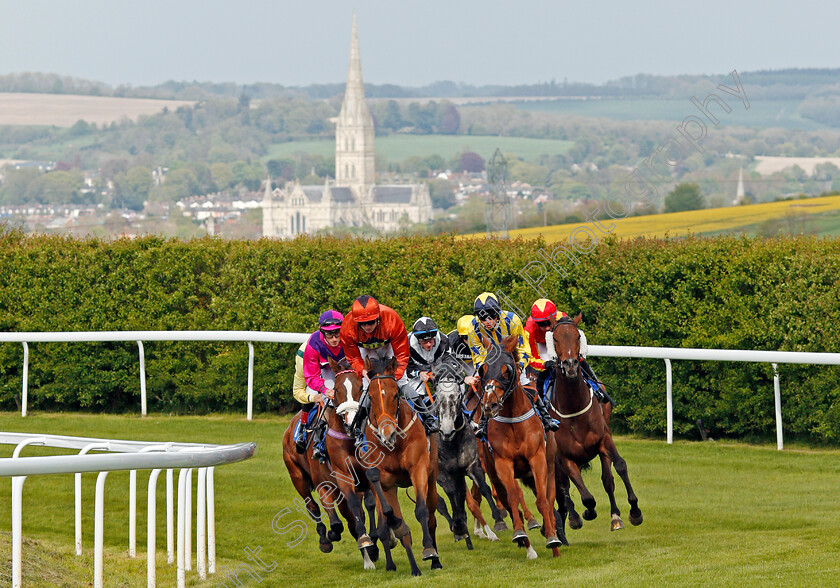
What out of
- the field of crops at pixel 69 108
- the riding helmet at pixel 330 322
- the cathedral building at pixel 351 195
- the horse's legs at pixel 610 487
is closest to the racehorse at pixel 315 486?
the riding helmet at pixel 330 322

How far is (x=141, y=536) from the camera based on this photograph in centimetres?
705

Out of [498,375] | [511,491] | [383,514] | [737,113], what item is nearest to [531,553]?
[511,491]

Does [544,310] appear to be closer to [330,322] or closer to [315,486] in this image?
[330,322]

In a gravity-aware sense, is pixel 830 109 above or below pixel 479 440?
above

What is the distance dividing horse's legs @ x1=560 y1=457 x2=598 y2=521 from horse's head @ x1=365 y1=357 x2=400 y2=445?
58.5 inches

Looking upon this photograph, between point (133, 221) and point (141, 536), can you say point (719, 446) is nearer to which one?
point (141, 536)

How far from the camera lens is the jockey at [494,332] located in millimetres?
6484

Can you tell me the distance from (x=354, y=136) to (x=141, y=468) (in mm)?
106611

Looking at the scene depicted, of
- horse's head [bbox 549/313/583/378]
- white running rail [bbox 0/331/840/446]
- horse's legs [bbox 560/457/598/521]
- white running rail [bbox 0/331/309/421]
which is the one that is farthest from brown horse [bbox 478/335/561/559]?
white running rail [bbox 0/331/309/421]

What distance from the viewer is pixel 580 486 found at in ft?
22.0

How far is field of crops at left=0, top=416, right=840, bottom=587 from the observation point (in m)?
5.56

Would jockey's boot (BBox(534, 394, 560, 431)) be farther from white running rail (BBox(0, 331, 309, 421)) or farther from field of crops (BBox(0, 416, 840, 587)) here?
white running rail (BBox(0, 331, 309, 421))

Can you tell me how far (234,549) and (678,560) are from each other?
106 inches

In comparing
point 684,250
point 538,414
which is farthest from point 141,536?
point 684,250
